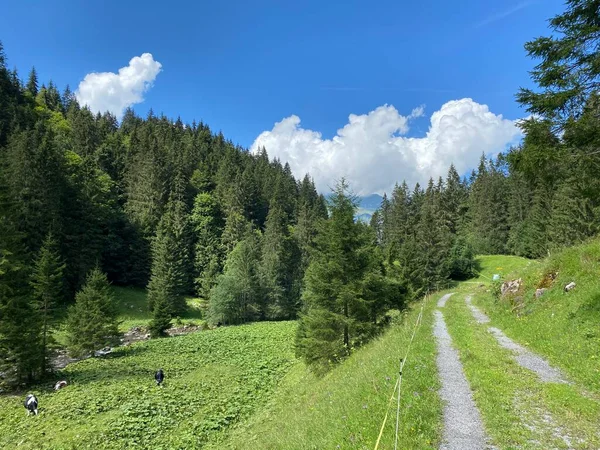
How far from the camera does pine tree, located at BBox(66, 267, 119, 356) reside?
3259 centimetres

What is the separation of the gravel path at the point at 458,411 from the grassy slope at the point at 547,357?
0.25 m

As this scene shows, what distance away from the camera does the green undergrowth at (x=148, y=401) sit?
50.6 ft

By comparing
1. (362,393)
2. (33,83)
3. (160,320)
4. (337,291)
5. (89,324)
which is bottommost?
(160,320)

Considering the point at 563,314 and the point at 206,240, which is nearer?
the point at 563,314

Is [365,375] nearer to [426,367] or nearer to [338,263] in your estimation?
[426,367]

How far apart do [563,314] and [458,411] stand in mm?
9161

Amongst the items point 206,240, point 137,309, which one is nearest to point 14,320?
point 137,309

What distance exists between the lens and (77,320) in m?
33.0

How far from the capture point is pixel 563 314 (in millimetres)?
13609

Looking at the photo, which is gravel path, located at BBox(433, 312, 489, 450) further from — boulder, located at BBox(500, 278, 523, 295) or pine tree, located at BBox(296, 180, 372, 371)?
boulder, located at BBox(500, 278, 523, 295)

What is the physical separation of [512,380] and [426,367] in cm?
238

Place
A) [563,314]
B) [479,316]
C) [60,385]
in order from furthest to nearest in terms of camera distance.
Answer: [60,385] → [479,316] → [563,314]

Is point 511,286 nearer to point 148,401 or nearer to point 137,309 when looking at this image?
point 148,401

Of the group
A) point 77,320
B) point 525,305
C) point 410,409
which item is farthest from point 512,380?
point 77,320
